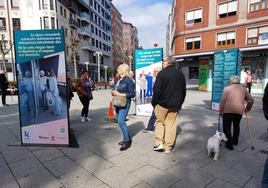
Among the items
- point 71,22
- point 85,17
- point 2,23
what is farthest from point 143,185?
point 85,17

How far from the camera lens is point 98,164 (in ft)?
11.7

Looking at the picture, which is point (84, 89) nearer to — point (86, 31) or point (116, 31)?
A: point (86, 31)

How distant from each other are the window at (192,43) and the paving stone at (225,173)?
18.2 meters

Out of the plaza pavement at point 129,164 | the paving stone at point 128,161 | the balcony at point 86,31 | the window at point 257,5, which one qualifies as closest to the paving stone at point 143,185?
the plaza pavement at point 129,164

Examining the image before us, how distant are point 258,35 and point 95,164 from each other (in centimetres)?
1849

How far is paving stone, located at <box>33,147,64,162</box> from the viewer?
12.6 feet

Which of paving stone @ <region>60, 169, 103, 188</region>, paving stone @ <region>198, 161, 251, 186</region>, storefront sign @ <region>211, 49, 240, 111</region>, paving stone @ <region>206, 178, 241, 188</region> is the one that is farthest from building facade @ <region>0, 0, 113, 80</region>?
paving stone @ <region>206, 178, 241, 188</region>

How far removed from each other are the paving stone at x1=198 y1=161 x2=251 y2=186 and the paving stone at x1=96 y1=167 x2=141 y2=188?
1210mm

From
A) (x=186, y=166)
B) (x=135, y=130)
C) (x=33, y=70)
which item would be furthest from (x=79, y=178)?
(x=135, y=130)

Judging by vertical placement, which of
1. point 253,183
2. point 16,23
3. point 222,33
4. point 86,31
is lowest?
point 253,183

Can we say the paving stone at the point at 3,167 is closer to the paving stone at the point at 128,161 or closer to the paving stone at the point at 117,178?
the paving stone at the point at 117,178

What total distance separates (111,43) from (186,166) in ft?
191

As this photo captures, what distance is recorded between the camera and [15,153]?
13.4ft

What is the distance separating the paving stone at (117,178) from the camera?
291cm
